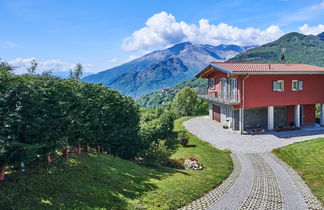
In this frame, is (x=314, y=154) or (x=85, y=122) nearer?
(x=85, y=122)

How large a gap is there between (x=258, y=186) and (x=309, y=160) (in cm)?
624

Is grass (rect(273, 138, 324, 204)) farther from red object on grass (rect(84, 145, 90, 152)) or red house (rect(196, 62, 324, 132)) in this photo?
red object on grass (rect(84, 145, 90, 152))

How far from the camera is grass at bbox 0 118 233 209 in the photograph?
574 centimetres

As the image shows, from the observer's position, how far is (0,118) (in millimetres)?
5414

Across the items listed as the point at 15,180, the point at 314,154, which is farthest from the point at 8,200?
the point at 314,154

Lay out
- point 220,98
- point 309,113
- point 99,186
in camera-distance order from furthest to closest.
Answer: point 309,113, point 220,98, point 99,186

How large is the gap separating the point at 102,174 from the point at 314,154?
1439 cm

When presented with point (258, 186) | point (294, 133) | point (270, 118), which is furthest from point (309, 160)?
point (270, 118)

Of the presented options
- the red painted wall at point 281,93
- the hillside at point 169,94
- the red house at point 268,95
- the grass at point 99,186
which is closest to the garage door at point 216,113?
the red house at point 268,95

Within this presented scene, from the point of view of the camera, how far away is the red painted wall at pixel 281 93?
22312mm

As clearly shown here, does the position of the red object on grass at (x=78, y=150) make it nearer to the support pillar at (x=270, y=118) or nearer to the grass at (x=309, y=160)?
the grass at (x=309, y=160)

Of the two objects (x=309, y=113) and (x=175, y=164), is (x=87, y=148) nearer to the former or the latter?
(x=175, y=164)

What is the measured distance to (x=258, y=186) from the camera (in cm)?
1036

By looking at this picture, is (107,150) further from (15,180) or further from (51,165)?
(15,180)
